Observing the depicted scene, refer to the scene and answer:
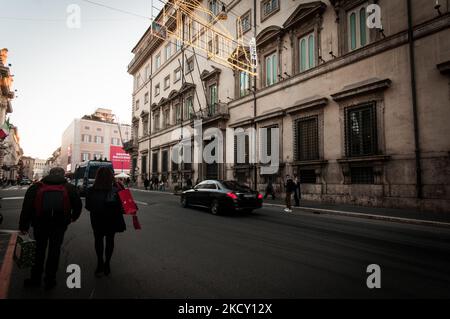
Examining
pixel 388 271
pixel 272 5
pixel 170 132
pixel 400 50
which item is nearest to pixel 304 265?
pixel 388 271

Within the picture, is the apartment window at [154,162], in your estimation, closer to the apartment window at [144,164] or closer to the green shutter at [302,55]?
the apartment window at [144,164]

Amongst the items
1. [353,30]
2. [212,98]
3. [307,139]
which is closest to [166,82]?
[212,98]

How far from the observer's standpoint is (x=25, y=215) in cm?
353

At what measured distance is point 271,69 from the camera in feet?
63.8

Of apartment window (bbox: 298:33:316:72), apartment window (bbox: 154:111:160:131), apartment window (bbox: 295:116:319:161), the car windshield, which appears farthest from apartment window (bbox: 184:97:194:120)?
the car windshield

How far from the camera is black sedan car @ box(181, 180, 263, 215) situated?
34.2ft

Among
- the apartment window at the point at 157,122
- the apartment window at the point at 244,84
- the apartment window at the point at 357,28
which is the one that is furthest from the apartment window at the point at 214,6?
the apartment window at the point at 157,122

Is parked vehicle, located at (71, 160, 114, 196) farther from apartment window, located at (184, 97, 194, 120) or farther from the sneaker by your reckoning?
the sneaker

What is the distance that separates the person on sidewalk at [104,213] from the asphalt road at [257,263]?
315 mm

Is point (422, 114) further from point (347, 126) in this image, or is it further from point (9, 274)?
point (9, 274)

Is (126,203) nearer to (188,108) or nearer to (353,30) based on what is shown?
(353,30)

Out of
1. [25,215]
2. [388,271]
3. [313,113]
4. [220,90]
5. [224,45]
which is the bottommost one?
[388,271]

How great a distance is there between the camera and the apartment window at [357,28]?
45.8ft

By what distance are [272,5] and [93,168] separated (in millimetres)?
17686
